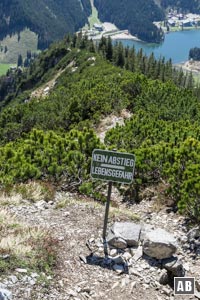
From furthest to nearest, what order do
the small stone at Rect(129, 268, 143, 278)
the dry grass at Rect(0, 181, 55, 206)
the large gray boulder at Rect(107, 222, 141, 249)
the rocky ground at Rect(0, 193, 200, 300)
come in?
the dry grass at Rect(0, 181, 55, 206) < the large gray boulder at Rect(107, 222, 141, 249) < the small stone at Rect(129, 268, 143, 278) < the rocky ground at Rect(0, 193, 200, 300)

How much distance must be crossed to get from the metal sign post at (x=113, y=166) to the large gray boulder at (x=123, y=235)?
4.69 ft

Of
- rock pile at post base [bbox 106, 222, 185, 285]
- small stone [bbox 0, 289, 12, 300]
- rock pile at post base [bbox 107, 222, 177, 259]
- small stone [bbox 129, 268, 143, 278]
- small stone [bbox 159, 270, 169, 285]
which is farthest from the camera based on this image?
rock pile at post base [bbox 107, 222, 177, 259]

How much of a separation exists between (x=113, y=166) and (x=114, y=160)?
15cm

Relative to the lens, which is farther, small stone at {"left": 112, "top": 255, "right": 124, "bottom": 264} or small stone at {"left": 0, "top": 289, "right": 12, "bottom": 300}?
small stone at {"left": 112, "top": 255, "right": 124, "bottom": 264}

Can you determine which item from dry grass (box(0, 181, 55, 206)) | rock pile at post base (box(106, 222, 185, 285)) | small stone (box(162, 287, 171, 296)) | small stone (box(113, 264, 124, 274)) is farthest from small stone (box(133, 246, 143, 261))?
dry grass (box(0, 181, 55, 206))

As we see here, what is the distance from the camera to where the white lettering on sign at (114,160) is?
9.94m

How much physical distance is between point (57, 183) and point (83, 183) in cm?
104

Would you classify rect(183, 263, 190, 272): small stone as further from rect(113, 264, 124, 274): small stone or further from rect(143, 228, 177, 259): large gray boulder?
rect(113, 264, 124, 274): small stone

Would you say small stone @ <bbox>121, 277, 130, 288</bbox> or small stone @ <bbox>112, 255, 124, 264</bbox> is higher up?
small stone @ <bbox>112, 255, 124, 264</bbox>

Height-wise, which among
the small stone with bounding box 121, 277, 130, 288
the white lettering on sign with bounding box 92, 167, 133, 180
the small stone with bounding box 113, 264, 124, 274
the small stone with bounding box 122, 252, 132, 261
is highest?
the white lettering on sign with bounding box 92, 167, 133, 180

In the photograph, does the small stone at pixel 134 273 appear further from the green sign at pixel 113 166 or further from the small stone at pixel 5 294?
the small stone at pixel 5 294

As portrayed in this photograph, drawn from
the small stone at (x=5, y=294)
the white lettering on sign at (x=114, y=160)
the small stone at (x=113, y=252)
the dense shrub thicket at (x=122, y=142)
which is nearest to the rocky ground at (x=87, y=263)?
the small stone at (x=113, y=252)

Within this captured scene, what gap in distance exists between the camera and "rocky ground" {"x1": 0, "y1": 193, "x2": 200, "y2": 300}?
860cm

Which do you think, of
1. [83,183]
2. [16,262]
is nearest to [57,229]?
[16,262]
